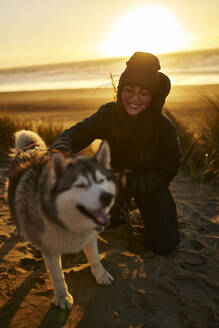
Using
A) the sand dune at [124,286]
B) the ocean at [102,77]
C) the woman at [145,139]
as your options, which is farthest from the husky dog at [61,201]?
the ocean at [102,77]

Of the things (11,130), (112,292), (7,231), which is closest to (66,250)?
(112,292)

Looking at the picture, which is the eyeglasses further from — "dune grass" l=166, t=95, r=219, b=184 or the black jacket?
"dune grass" l=166, t=95, r=219, b=184

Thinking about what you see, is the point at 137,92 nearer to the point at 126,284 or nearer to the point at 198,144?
the point at 126,284

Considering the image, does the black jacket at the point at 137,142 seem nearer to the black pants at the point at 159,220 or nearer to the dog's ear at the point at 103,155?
the black pants at the point at 159,220

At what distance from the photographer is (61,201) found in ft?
6.20

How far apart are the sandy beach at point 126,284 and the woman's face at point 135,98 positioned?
4.50 ft

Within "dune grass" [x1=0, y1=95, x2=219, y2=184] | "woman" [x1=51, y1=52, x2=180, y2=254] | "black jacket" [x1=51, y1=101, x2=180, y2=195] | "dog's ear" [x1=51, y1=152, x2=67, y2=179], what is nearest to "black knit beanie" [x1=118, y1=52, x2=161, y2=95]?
"woman" [x1=51, y1=52, x2=180, y2=254]

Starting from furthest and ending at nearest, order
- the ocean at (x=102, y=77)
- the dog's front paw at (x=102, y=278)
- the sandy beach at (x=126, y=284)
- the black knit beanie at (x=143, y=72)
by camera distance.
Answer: the ocean at (x=102, y=77), the black knit beanie at (x=143, y=72), the dog's front paw at (x=102, y=278), the sandy beach at (x=126, y=284)

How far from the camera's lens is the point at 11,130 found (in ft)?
20.1

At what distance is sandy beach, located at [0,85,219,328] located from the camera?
233 centimetres

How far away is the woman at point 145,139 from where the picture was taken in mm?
3127

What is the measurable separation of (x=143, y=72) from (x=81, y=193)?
1756mm

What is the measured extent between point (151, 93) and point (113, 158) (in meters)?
0.94

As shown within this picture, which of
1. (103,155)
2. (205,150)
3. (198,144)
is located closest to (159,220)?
(103,155)
